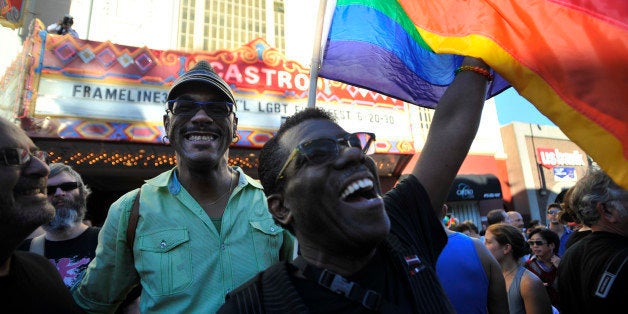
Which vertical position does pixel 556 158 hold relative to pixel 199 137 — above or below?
above

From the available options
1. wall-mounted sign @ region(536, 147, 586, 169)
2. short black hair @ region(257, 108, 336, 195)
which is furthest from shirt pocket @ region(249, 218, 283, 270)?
wall-mounted sign @ region(536, 147, 586, 169)

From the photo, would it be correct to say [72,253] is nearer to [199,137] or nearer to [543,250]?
[199,137]

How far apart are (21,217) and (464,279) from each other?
2.70m

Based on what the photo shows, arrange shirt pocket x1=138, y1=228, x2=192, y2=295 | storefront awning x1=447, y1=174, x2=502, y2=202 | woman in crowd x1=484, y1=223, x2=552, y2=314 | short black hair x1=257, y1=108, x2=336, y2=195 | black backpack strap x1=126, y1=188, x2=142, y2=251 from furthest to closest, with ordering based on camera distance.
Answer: storefront awning x1=447, y1=174, x2=502, y2=202 → woman in crowd x1=484, y1=223, x2=552, y2=314 → black backpack strap x1=126, y1=188, x2=142, y2=251 → shirt pocket x1=138, y1=228, x2=192, y2=295 → short black hair x1=257, y1=108, x2=336, y2=195

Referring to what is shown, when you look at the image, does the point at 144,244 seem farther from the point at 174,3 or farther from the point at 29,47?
the point at 174,3

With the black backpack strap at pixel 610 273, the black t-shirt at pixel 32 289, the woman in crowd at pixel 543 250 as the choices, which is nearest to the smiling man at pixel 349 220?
the black t-shirt at pixel 32 289

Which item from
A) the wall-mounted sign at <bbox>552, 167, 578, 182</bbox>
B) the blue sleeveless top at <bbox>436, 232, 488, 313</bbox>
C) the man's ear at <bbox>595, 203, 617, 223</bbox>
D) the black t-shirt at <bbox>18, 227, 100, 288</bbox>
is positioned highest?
the wall-mounted sign at <bbox>552, 167, 578, 182</bbox>

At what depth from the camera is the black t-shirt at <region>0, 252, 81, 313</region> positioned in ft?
4.80

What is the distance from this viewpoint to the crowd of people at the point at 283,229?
1.30m

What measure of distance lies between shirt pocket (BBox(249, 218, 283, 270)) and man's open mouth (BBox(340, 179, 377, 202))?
2.54ft

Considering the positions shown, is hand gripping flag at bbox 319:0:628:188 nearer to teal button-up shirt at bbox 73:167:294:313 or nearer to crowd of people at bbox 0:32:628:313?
crowd of people at bbox 0:32:628:313

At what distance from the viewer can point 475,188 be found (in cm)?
1388

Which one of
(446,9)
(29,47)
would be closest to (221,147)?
(446,9)

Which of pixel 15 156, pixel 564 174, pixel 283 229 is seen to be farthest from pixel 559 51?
pixel 564 174
